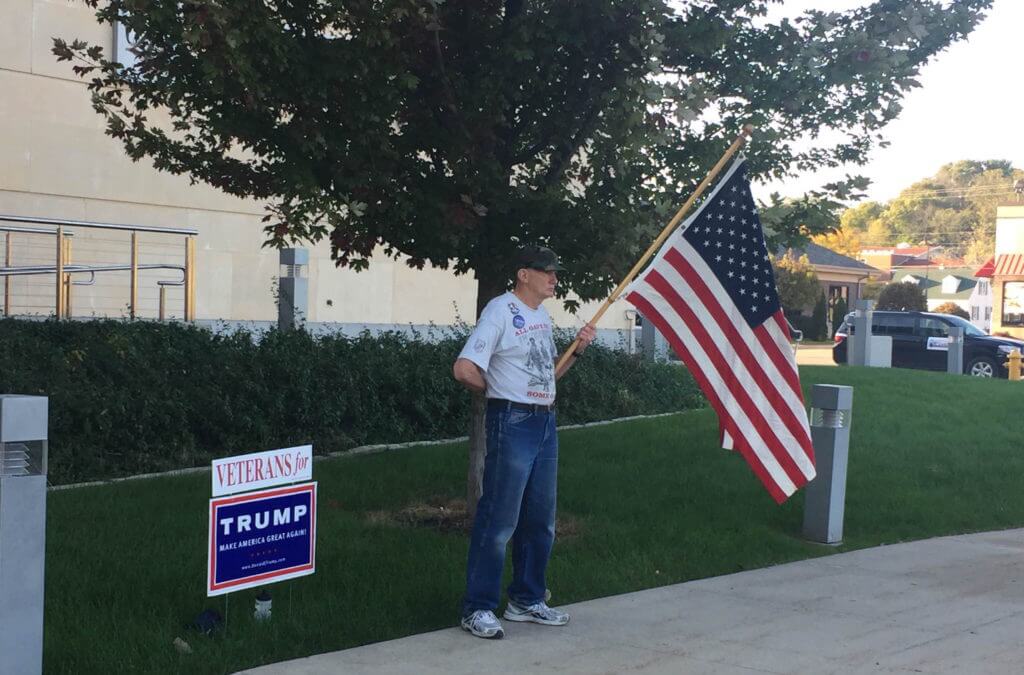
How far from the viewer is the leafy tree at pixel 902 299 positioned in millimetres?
54438

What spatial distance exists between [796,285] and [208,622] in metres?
49.9

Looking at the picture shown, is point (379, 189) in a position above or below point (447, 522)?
above

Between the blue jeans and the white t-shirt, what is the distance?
108 millimetres

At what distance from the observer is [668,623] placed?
6.36 meters

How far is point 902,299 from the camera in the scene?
54.8 meters

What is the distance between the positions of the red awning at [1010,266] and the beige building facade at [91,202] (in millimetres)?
45577

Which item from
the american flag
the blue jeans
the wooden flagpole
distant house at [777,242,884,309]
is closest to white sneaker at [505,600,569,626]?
the blue jeans

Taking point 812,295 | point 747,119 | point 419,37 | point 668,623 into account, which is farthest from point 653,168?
point 812,295

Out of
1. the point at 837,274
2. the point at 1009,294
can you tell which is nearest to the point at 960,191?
the point at 837,274

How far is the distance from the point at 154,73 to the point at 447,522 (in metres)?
3.62

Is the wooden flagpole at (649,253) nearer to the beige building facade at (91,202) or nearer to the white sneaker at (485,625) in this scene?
the white sneaker at (485,625)

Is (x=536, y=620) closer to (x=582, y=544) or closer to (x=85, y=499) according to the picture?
(x=582, y=544)

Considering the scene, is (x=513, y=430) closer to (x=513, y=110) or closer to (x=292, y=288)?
(x=513, y=110)

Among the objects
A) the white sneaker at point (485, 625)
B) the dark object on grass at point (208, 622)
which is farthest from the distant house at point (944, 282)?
the dark object on grass at point (208, 622)
